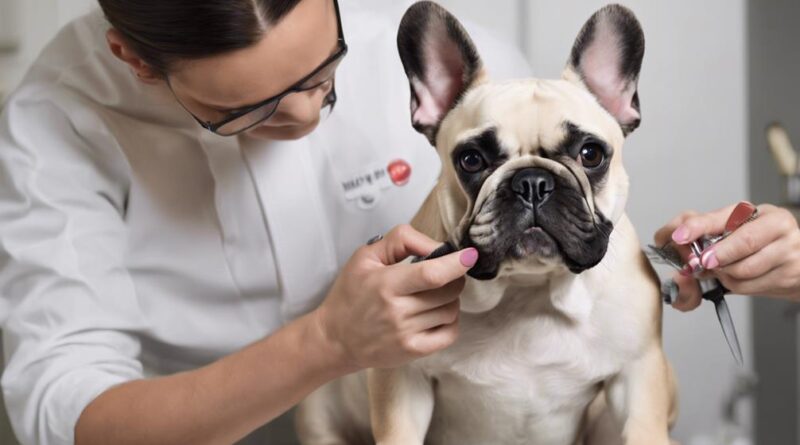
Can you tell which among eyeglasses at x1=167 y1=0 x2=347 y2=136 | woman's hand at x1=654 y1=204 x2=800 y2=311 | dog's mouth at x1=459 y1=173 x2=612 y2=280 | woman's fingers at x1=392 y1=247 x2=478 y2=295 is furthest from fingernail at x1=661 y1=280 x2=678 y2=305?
eyeglasses at x1=167 y1=0 x2=347 y2=136

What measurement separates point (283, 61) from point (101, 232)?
44 cm

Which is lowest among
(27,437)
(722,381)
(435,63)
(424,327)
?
(722,381)

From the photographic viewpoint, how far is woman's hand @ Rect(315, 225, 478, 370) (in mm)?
940

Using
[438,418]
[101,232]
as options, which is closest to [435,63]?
[438,418]

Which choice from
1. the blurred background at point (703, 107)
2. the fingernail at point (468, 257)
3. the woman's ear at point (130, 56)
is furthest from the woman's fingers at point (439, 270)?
the blurred background at point (703, 107)

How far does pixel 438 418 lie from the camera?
1188 mm

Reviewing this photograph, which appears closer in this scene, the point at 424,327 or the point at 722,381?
the point at 424,327

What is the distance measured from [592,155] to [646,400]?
0.28m

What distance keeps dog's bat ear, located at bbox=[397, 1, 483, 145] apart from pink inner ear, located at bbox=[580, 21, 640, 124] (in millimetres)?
126

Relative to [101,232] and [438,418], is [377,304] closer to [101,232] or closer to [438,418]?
[438,418]

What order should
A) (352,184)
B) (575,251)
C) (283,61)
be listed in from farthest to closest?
(352,184), (283,61), (575,251)

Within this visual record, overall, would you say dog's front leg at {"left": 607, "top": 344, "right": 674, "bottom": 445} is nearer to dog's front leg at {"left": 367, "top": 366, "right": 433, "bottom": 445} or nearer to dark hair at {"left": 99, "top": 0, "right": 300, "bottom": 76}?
dog's front leg at {"left": 367, "top": 366, "right": 433, "bottom": 445}

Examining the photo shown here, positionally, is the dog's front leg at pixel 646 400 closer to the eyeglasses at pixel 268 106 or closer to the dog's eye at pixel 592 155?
the dog's eye at pixel 592 155

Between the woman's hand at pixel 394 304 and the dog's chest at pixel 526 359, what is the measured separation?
0.20 feet
